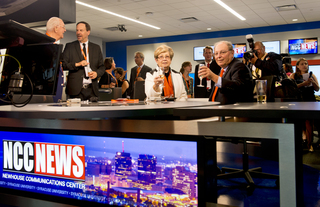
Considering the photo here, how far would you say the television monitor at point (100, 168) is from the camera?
1426 millimetres

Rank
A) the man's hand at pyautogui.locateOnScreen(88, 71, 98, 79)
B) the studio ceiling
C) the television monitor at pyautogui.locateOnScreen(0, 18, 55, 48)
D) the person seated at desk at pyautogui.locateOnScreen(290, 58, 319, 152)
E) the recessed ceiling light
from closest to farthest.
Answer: the television monitor at pyautogui.locateOnScreen(0, 18, 55, 48), the man's hand at pyautogui.locateOnScreen(88, 71, 98, 79), the person seated at desk at pyautogui.locateOnScreen(290, 58, 319, 152), the studio ceiling, the recessed ceiling light

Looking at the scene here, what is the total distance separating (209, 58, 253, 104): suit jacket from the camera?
2.29m

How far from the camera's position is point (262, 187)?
2.36 meters

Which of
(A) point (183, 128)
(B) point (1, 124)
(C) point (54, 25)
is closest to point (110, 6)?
(C) point (54, 25)

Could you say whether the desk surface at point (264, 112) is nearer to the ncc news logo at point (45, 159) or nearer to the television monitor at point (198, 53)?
the ncc news logo at point (45, 159)

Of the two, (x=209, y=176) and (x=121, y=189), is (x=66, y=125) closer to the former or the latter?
(x=121, y=189)

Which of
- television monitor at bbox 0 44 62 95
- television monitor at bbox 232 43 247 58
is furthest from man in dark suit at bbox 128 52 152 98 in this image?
television monitor at bbox 232 43 247 58

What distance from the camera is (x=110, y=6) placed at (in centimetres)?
678

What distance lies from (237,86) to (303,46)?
7.52 metres

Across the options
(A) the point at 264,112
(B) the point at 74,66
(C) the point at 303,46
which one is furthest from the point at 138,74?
(C) the point at 303,46

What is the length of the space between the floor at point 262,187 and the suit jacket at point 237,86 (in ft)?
2.48

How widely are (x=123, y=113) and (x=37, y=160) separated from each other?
0.76m

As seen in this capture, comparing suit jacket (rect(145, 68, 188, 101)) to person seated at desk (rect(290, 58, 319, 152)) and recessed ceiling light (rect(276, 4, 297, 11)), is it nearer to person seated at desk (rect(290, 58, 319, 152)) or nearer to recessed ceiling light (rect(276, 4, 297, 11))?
person seated at desk (rect(290, 58, 319, 152))

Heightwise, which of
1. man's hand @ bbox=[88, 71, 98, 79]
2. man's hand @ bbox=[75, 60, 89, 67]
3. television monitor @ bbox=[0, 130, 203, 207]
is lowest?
television monitor @ bbox=[0, 130, 203, 207]
